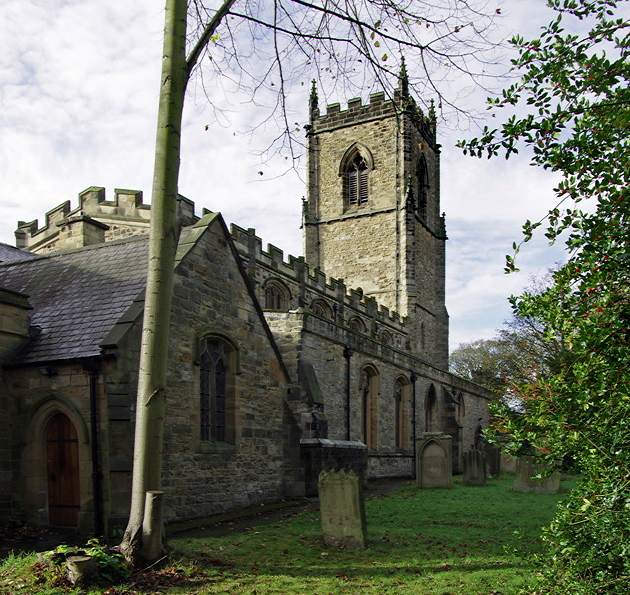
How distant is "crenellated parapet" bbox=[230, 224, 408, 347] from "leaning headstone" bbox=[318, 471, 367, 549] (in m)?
13.0

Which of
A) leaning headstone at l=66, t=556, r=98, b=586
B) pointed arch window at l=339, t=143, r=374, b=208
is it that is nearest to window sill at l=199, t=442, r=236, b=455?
leaning headstone at l=66, t=556, r=98, b=586

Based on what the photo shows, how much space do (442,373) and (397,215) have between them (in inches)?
578

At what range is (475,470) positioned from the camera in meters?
19.0

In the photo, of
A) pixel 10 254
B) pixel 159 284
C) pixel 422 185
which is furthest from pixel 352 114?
pixel 159 284

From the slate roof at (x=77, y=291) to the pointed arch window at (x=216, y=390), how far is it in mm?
1764

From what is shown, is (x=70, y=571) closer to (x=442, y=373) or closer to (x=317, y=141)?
(x=442, y=373)

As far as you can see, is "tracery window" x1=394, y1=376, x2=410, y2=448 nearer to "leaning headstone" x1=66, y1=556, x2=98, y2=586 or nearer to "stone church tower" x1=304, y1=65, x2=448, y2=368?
"stone church tower" x1=304, y1=65, x2=448, y2=368

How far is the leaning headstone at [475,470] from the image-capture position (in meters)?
18.9

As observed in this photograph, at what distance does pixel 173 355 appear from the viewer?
10.7m

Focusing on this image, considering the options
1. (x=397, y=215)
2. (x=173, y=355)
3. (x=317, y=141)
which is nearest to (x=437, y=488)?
(x=173, y=355)

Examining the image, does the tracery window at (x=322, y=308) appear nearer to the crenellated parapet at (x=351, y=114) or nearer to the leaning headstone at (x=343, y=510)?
the crenellated parapet at (x=351, y=114)

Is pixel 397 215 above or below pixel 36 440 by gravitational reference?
above

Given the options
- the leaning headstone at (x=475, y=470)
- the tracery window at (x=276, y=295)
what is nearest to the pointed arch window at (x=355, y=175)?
the tracery window at (x=276, y=295)

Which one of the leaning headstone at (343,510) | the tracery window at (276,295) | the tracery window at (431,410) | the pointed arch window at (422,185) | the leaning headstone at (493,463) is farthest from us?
the pointed arch window at (422,185)
